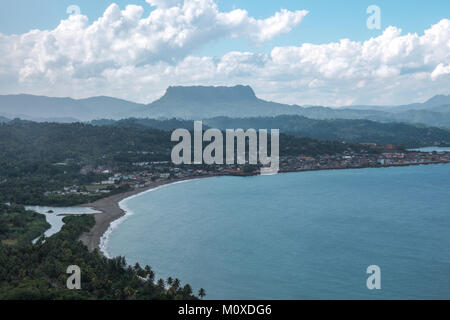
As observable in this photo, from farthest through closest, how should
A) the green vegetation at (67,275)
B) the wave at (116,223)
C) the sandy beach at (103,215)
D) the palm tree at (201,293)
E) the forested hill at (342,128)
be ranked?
the forested hill at (342,128)
the sandy beach at (103,215)
the wave at (116,223)
the palm tree at (201,293)
the green vegetation at (67,275)

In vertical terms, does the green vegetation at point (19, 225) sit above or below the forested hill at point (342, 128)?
below

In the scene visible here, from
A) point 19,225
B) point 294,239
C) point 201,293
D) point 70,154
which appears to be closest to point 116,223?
point 19,225

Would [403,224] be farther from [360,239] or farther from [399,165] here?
[399,165]

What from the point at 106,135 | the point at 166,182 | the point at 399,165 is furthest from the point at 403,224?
the point at 106,135

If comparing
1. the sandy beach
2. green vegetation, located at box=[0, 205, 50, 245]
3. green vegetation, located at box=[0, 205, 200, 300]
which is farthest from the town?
green vegetation, located at box=[0, 205, 200, 300]

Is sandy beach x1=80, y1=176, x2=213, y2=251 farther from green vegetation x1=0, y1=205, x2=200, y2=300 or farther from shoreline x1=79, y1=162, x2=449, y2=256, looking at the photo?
green vegetation x1=0, y1=205, x2=200, y2=300

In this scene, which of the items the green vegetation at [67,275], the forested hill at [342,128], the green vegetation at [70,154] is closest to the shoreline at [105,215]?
the green vegetation at [70,154]

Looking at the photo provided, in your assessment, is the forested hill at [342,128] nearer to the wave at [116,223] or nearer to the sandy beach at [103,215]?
the sandy beach at [103,215]
